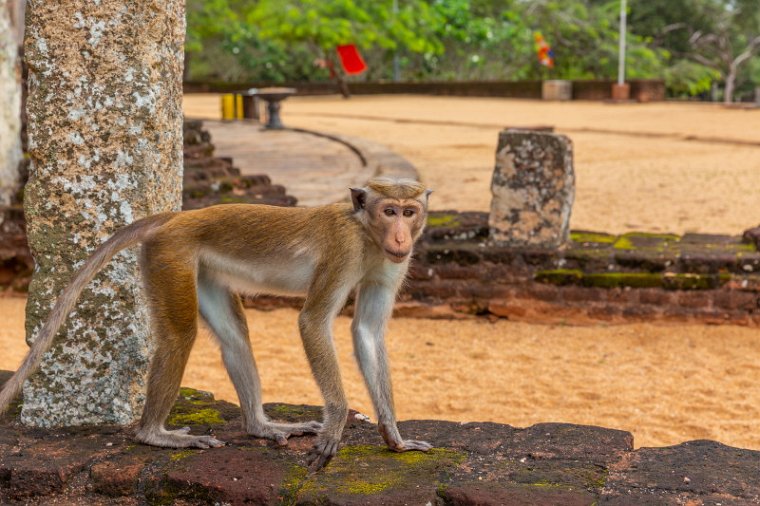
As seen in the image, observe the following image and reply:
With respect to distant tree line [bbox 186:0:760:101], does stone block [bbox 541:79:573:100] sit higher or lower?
lower

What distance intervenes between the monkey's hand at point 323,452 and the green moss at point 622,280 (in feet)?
15.2

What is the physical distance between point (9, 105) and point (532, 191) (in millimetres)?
4991

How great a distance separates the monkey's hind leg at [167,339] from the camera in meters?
3.59

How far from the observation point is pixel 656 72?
39562 mm

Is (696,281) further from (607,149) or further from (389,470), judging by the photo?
(607,149)

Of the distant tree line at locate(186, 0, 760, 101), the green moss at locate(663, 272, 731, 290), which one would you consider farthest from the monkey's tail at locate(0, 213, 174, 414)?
the distant tree line at locate(186, 0, 760, 101)

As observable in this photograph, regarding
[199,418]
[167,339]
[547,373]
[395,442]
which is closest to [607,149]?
[547,373]

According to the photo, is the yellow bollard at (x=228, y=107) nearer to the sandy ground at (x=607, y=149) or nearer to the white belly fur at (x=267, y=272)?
the sandy ground at (x=607, y=149)

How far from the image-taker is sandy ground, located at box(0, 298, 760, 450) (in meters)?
5.88

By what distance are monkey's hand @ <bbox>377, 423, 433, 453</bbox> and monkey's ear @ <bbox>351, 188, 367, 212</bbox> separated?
30.1 inches

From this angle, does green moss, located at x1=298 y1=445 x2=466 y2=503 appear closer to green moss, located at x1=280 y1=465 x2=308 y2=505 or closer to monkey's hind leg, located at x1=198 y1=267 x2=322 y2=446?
green moss, located at x1=280 y1=465 x2=308 y2=505

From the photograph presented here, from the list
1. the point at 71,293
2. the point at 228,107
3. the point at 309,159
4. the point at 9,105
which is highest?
the point at 9,105

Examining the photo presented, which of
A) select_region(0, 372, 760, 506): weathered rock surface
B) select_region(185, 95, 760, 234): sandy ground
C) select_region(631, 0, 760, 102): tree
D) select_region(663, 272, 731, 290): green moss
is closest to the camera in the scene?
select_region(0, 372, 760, 506): weathered rock surface

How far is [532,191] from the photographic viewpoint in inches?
329
